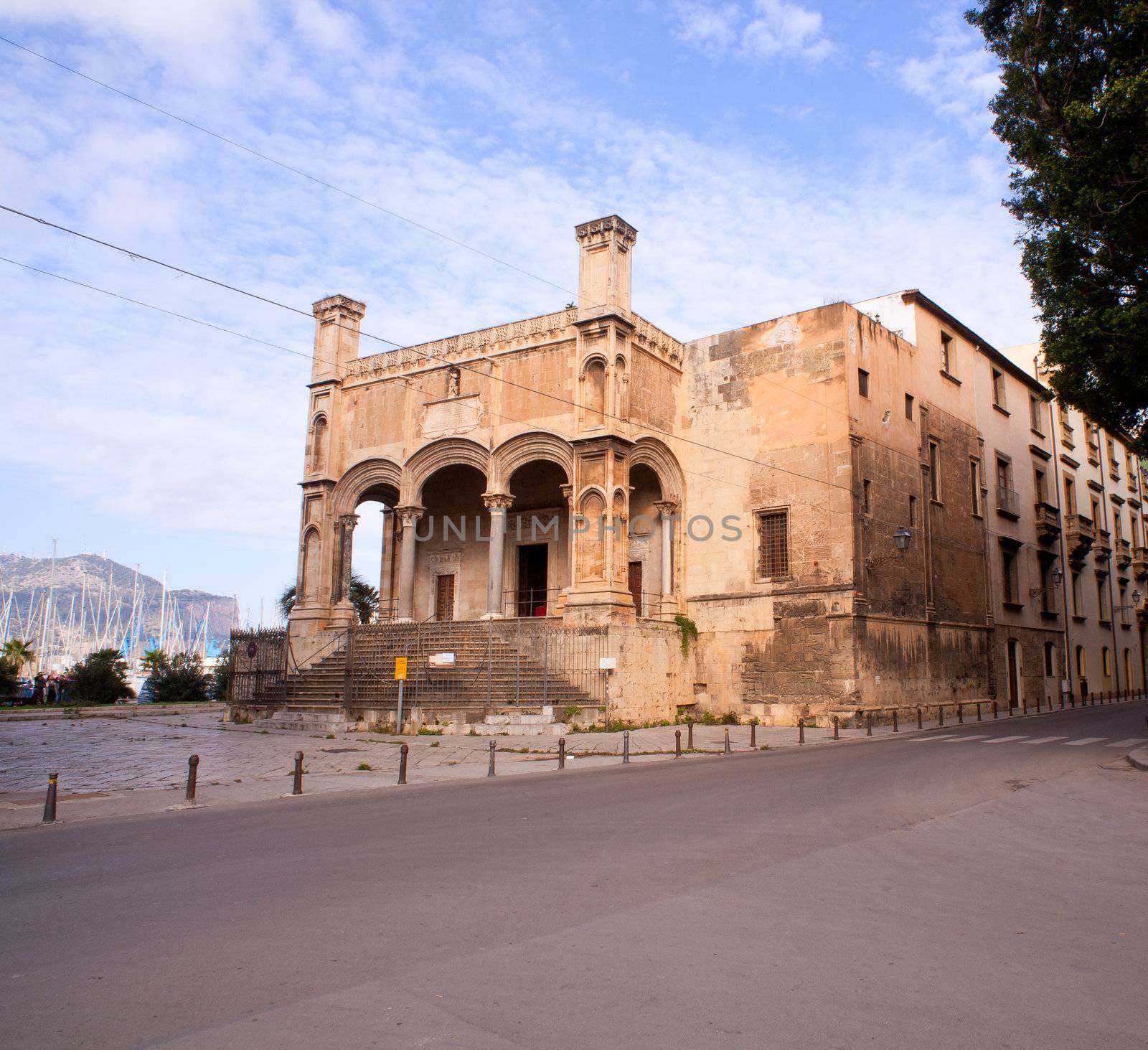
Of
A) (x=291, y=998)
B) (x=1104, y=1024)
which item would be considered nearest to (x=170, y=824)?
(x=291, y=998)

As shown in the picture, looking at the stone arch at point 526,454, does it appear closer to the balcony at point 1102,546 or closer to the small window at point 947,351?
the small window at point 947,351

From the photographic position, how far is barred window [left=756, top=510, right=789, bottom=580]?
26531mm

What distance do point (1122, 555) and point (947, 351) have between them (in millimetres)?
19126

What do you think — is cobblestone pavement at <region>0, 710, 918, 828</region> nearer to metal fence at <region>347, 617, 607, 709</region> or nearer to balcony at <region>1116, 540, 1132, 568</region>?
metal fence at <region>347, 617, 607, 709</region>

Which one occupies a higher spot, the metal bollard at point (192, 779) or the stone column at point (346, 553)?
the stone column at point (346, 553)

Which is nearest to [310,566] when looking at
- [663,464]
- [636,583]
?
[636,583]

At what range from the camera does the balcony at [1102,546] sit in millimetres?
41719

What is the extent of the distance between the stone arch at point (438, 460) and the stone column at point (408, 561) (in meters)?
0.37

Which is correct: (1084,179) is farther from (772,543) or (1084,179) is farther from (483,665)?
(483,665)

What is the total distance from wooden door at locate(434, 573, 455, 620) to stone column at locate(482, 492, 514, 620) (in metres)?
5.73

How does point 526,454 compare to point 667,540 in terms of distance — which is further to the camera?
point 667,540

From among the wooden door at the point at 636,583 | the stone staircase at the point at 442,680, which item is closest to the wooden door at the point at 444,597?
the stone staircase at the point at 442,680

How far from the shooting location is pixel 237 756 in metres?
17.4

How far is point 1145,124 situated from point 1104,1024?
1500 cm
